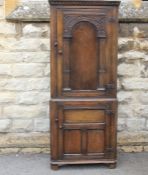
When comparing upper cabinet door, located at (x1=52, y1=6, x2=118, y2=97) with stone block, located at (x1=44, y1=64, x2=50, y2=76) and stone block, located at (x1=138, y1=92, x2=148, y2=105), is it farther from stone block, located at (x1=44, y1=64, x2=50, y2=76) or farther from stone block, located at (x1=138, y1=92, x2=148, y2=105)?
stone block, located at (x1=138, y1=92, x2=148, y2=105)

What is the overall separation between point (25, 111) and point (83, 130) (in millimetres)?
908

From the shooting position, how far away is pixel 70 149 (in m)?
4.35

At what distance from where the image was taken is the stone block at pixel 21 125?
490 cm

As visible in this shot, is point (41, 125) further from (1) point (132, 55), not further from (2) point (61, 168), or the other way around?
(1) point (132, 55)

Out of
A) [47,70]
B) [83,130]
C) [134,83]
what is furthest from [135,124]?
[47,70]

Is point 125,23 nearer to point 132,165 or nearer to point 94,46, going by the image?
point 94,46

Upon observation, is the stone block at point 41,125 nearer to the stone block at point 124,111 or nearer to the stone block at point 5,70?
the stone block at point 5,70

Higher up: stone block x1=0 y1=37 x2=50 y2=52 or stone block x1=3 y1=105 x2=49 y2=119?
stone block x1=0 y1=37 x2=50 y2=52

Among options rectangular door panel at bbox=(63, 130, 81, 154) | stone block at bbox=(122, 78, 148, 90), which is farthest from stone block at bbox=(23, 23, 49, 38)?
rectangular door panel at bbox=(63, 130, 81, 154)

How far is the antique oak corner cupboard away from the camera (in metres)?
4.13

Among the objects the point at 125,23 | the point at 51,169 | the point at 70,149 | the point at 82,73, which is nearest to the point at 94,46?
the point at 82,73

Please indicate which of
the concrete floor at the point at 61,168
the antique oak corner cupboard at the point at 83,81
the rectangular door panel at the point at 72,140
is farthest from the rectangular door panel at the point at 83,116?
the concrete floor at the point at 61,168

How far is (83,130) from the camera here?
14.1 ft

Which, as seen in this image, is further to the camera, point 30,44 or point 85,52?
point 30,44
